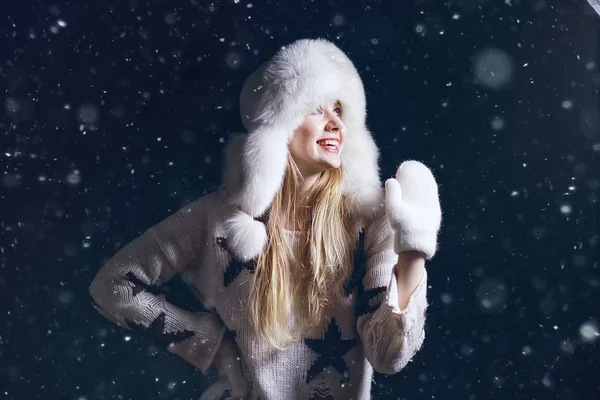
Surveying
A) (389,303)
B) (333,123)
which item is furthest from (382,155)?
(389,303)

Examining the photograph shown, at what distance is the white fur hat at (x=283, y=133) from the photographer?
1.18 metres

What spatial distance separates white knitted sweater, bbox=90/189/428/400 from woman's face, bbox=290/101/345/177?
131mm

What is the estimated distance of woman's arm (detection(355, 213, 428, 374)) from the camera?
40.3 inches

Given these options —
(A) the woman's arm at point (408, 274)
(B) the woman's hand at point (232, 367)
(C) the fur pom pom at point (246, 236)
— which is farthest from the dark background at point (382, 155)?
(A) the woman's arm at point (408, 274)

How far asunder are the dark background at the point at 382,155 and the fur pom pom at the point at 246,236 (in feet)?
1.10

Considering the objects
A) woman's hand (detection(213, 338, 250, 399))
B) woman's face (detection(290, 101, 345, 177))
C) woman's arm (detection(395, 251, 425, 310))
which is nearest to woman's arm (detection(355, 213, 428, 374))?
Answer: woman's arm (detection(395, 251, 425, 310))

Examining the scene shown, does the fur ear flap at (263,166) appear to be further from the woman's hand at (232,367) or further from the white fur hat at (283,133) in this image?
the woman's hand at (232,367)

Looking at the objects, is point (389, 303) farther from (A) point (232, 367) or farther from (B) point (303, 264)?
(A) point (232, 367)

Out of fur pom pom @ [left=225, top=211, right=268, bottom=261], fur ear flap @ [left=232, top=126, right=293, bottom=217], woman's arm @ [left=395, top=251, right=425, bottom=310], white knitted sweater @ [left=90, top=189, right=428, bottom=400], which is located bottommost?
white knitted sweater @ [left=90, top=189, right=428, bottom=400]

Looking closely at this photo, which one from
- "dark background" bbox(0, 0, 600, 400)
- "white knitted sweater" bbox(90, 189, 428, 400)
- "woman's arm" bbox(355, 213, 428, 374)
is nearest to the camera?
"woman's arm" bbox(355, 213, 428, 374)

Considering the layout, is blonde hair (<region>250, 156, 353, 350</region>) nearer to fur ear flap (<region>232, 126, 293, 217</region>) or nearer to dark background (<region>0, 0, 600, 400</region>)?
fur ear flap (<region>232, 126, 293, 217</region>)

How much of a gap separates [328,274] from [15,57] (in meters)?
0.87

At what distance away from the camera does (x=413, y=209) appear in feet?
3.42

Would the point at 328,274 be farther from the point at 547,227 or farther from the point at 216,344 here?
the point at 547,227
